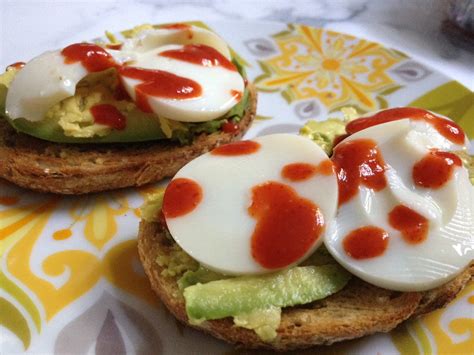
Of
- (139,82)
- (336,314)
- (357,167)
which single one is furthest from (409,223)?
(139,82)

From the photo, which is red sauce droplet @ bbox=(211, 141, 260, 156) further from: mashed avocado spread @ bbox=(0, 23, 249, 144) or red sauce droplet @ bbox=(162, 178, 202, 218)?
mashed avocado spread @ bbox=(0, 23, 249, 144)

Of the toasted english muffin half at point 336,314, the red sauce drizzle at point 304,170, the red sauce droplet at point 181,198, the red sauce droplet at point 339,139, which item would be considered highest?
the red sauce drizzle at point 304,170

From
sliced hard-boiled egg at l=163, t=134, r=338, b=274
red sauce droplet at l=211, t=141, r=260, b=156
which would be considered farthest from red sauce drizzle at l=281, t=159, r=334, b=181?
red sauce droplet at l=211, t=141, r=260, b=156

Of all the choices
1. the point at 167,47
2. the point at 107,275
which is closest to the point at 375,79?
the point at 167,47

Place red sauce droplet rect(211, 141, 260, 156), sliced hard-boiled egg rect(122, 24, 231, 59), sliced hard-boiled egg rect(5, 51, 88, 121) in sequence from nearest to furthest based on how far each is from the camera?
red sauce droplet rect(211, 141, 260, 156) < sliced hard-boiled egg rect(5, 51, 88, 121) < sliced hard-boiled egg rect(122, 24, 231, 59)

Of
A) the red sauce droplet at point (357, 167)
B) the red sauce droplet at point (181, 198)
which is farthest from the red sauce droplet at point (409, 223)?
the red sauce droplet at point (181, 198)

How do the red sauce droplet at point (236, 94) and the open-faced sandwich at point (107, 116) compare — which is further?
the red sauce droplet at point (236, 94)

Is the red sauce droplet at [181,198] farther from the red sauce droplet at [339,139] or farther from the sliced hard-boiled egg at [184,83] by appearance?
the red sauce droplet at [339,139]
